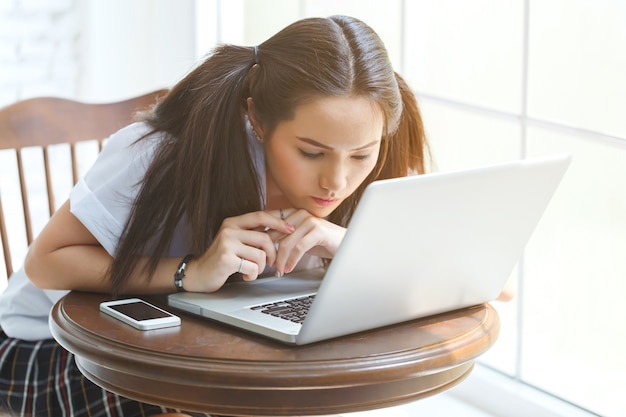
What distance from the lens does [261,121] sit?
1408mm

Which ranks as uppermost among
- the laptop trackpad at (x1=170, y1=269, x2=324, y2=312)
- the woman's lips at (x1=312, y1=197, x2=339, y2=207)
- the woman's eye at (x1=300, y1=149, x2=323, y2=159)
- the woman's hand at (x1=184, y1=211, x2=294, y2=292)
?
the woman's eye at (x1=300, y1=149, x2=323, y2=159)

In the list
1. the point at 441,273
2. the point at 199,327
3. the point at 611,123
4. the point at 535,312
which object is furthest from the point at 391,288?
the point at 535,312

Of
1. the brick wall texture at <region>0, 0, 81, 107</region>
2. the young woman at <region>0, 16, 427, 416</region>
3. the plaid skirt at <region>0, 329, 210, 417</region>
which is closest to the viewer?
the young woman at <region>0, 16, 427, 416</region>

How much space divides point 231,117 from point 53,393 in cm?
52

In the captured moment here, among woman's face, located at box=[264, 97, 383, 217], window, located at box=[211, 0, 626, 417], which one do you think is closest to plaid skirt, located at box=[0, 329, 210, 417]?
woman's face, located at box=[264, 97, 383, 217]

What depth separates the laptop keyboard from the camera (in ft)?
4.02

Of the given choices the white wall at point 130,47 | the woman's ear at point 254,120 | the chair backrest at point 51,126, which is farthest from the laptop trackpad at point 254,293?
the white wall at point 130,47

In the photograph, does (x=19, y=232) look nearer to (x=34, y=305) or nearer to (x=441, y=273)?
(x=34, y=305)

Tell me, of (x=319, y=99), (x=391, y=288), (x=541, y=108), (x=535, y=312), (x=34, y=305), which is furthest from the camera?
(x=535, y=312)

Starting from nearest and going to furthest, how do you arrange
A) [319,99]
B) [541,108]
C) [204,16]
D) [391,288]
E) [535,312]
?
[391,288], [319,99], [541,108], [535,312], [204,16]

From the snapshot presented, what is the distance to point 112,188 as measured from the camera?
144 cm

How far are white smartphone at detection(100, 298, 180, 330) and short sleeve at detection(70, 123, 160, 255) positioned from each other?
114 mm

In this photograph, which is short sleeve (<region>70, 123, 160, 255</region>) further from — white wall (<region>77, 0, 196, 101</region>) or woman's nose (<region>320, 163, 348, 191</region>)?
white wall (<region>77, 0, 196, 101</region>)

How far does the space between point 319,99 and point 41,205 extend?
2.03 m
